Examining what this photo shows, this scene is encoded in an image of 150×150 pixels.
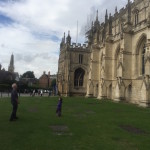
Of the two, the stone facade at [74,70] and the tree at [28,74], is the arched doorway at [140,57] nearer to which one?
the stone facade at [74,70]

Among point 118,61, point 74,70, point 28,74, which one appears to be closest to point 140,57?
point 118,61

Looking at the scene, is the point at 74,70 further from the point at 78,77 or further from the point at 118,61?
the point at 118,61

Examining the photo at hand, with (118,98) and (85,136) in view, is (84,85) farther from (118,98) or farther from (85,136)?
(85,136)

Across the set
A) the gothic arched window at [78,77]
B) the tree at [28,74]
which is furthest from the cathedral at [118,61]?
the tree at [28,74]

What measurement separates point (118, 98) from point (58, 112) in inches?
682

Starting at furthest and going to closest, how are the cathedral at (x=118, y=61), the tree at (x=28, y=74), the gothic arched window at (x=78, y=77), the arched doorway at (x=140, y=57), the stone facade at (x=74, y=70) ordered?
the tree at (x=28, y=74) → the gothic arched window at (x=78, y=77) → the stone facade at (x=74, y=70) → the arched doorway at (x=140, y=57) → the cathedral at (x=118, y=61)

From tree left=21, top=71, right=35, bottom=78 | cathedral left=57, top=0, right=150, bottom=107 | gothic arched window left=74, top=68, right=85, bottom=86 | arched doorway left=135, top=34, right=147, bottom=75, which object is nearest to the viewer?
cathedral left=57, top=0, right=150, bottom=107

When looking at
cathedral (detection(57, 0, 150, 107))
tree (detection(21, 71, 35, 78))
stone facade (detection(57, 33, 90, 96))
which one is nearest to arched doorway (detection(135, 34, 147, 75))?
cathedral (detection(57, 0, 150, 107))

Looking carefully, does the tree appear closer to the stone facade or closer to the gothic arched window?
the stone facade

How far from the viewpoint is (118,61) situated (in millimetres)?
36875

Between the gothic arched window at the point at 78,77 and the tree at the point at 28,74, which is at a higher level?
the tree at the point at 28,74

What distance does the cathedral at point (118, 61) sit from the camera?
30094mm

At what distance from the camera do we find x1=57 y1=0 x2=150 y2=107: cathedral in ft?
98.7

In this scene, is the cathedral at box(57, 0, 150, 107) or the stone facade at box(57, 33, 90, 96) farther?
the stone facade at box(57, 33, 90, 96)
